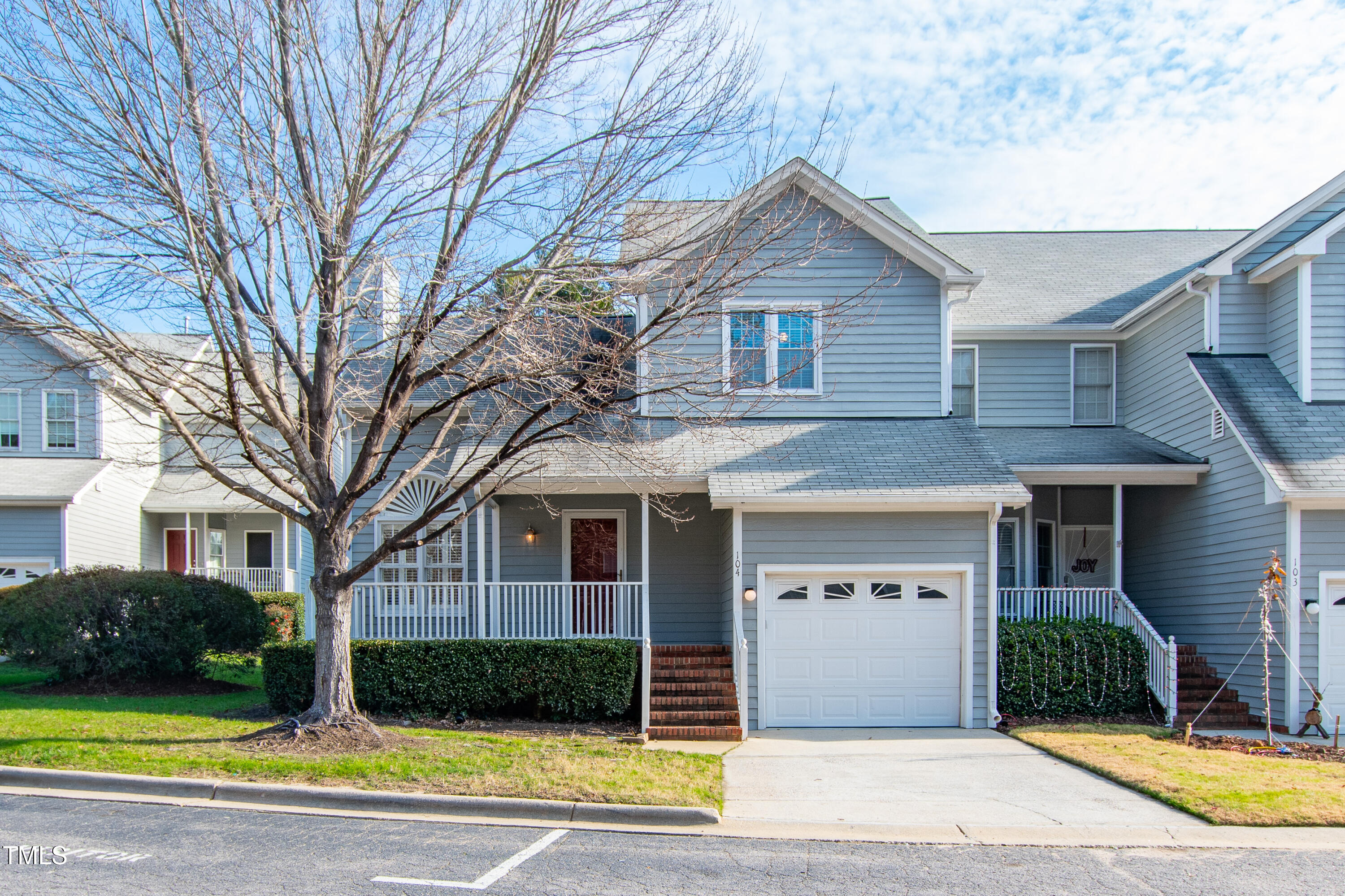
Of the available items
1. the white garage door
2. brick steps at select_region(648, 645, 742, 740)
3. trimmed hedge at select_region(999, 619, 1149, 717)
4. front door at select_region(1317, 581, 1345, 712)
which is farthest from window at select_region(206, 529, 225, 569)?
front door at select_region(1317, 581, 1345, 712)

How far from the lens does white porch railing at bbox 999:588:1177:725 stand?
1271 centimetres

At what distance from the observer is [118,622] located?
13500 mm

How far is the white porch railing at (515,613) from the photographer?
13016 mm

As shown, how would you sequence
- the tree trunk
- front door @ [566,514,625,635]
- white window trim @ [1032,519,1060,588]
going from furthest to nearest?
1. white window trim @ [1032,519,1060,588]
2. front door @ [566,514,625,635]
3. the tree trunk

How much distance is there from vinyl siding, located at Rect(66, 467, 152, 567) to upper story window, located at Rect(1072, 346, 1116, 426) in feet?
61.2

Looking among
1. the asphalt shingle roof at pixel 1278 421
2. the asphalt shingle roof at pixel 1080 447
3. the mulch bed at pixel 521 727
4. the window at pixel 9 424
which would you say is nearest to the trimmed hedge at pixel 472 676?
the mulch bed at pixel 521 727

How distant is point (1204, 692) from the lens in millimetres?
13047

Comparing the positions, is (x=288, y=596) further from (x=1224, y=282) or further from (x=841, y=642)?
(x=1224, y=282)

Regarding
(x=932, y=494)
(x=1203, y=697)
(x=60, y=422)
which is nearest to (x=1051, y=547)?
(x=1203, y=697)

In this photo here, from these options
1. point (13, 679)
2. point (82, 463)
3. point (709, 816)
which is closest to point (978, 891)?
point (709, 816)

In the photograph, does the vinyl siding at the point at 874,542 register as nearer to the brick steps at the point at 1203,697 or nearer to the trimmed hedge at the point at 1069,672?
the trimmed hedge at the point at 1069,672

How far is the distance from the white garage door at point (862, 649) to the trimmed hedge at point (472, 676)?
2066 millimetres

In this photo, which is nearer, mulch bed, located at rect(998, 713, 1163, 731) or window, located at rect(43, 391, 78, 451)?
mulch bed, located at rect(998, 713, 1163, 731)

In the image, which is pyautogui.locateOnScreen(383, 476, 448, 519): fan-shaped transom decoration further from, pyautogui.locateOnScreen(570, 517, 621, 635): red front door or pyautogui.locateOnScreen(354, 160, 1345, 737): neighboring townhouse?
pyautogui.locateOnScreen(570, 517, 621, 635): red front door
